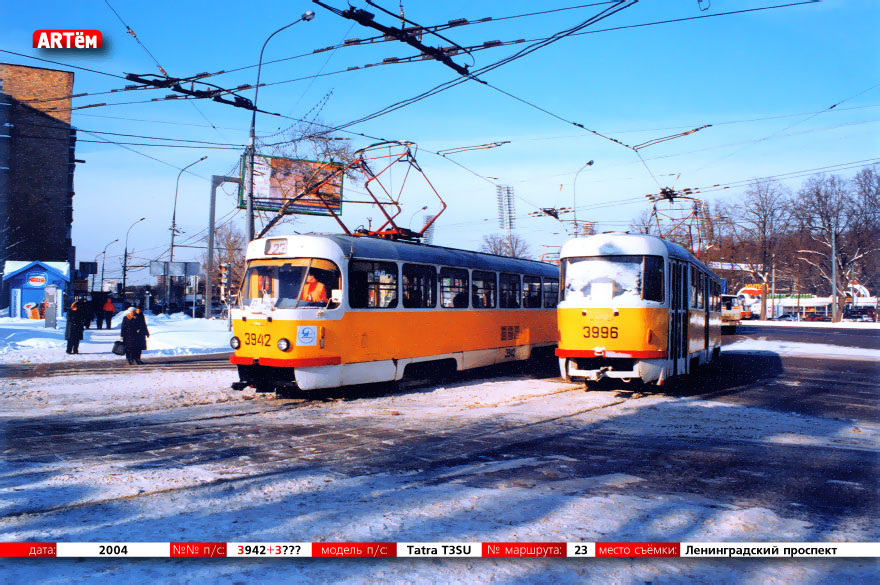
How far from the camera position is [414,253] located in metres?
13.3

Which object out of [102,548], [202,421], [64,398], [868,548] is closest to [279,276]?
[202,421]

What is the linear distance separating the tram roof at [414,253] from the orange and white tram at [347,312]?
3 cm

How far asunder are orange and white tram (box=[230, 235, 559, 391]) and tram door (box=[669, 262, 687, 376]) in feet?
14.3

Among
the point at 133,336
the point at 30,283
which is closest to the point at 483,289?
the point at 133,336

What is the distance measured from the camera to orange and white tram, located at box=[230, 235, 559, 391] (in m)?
11.0

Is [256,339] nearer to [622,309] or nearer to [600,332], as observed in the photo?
[600,332]

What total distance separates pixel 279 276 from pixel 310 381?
191cm

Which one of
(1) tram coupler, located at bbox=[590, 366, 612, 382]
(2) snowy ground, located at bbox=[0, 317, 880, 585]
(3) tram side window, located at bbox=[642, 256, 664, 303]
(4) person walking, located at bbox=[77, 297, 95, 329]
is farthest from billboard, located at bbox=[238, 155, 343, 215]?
(2) snowy ground, located at bbox=[0, 317, 880, 585]

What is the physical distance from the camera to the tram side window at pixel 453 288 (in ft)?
46.4

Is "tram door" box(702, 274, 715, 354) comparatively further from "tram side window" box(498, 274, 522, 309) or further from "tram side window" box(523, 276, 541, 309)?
"tram side window" box(498, 274, 522, 309)

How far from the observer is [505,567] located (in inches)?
161

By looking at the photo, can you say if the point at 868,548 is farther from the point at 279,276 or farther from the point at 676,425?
the point at 279,276
